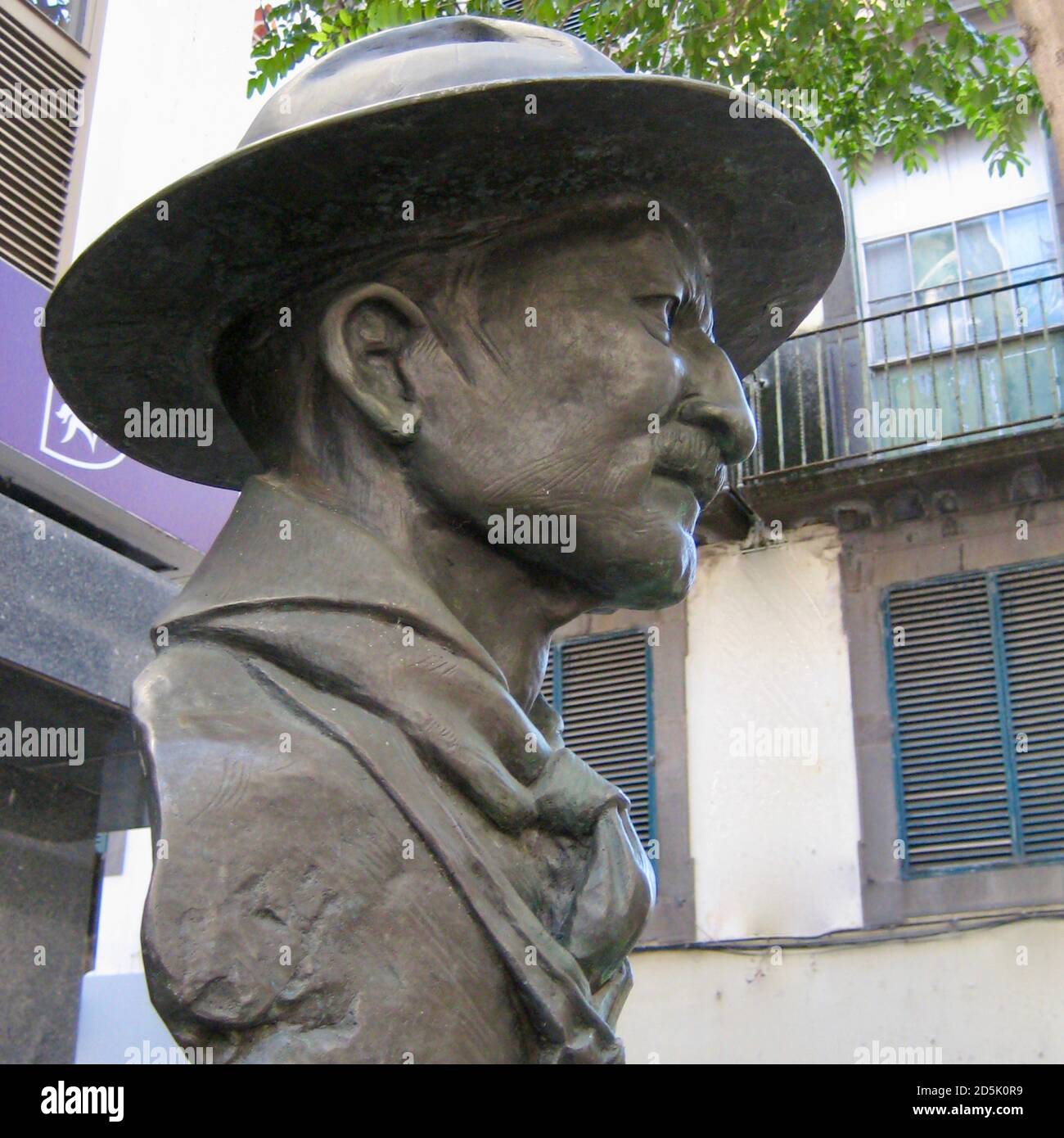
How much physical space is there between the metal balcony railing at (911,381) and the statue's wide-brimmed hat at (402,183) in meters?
9.36

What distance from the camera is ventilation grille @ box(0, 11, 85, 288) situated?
4961mm

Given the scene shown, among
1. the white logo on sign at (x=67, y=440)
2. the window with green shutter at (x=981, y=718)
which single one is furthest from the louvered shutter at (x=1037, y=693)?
the white logo on sign at (x=67, y=440)

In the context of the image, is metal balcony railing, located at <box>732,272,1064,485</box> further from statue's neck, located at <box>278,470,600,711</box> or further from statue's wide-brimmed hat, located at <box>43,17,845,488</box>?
statue's neck, located at <box>278,470,600,711</box>

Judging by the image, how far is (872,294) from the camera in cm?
1280

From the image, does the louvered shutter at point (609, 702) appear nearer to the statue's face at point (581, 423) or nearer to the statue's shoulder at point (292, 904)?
the statue's face at point (581, 423)

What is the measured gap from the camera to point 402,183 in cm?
212

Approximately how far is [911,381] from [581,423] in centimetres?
1032

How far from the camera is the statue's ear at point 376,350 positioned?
216cm

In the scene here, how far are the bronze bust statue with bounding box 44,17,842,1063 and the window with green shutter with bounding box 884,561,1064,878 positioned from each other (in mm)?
8588

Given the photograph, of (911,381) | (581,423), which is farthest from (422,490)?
(911,381)

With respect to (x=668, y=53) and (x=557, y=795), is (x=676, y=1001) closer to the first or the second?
(x=668, y=53)

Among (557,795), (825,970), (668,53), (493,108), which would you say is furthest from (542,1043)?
(825,970)

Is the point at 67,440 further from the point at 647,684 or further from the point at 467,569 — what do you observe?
the point at 647,684
